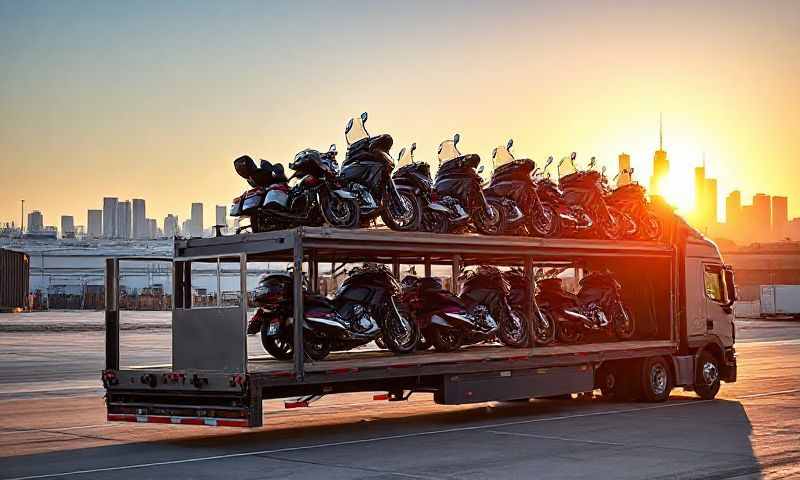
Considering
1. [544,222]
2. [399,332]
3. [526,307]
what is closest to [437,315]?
[399,332]

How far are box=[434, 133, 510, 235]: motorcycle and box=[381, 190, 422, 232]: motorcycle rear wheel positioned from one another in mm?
701

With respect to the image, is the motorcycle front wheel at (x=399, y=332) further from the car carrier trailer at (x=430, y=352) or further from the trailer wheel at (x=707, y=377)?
the trailer wheel at (x=707, y=377)

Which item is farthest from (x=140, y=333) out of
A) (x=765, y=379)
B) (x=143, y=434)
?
(x=143, y=434)

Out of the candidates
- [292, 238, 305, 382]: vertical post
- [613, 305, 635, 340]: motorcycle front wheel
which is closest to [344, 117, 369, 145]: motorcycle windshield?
[292, 238, 305, 382]: vertical post

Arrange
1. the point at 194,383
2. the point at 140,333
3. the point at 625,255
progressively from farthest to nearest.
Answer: the point at 140,333
the point at 625,255
the point at 194,383

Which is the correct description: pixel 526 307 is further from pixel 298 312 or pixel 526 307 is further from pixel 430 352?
pixel 298 312

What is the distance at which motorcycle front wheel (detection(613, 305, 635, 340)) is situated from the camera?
20047 millimetres

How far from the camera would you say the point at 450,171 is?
17.8m

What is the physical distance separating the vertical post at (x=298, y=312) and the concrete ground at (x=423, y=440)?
100 centimetres

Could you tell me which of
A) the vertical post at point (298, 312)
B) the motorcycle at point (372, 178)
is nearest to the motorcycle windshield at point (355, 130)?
the motorcycle at point (372, 178)

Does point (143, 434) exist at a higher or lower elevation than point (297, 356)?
lower

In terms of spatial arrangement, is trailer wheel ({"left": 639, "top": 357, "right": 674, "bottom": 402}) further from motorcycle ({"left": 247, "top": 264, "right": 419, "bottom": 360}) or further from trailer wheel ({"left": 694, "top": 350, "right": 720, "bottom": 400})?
motorcycle ({"left": 247, "top": 264, "right": 419, "bottom": 360})

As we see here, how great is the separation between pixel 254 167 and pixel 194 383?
341 centimetres

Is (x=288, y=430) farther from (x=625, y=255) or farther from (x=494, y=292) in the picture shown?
(x=625, y=255)
